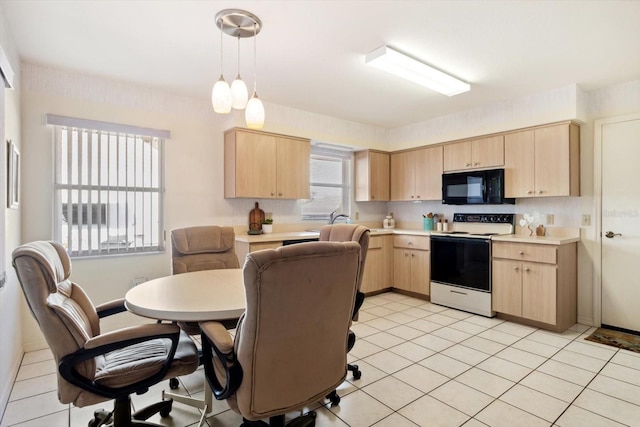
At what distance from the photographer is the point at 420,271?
463cm

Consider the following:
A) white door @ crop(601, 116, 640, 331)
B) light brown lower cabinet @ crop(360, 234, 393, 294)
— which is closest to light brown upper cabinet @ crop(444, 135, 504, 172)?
white door @ crop(601, 116, 640, 331)

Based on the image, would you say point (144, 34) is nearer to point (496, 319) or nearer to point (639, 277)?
point (496, 319)

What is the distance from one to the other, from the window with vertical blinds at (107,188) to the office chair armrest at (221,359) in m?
2.41

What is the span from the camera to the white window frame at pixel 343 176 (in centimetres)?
507

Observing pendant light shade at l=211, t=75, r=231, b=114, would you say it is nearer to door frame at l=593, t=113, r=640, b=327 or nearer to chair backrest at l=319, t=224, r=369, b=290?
chair backrest at l=319, t=224, r=369, b=290

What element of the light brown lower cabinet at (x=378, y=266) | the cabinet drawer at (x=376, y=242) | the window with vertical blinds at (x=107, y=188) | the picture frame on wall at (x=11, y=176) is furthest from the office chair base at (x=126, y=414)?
the cabinet drawer at (x=376, y=242)

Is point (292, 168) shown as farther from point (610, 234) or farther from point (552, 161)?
point (610, 234)

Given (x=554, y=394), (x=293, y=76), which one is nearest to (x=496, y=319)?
(x=554, y=394)

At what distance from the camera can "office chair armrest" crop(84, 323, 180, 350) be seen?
1451mm

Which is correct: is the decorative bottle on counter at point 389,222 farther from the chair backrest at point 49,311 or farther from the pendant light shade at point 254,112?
the chair backrest at point 49,311

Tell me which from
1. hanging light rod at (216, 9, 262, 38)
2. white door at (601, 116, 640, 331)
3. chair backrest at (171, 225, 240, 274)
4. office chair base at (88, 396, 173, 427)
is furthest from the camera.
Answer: white door at (601, 116, 640, 331)

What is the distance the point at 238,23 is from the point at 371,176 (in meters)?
3.27

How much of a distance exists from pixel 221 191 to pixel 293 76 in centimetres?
162

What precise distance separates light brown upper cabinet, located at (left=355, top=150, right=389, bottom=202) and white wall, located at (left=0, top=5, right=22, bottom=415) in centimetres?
404
